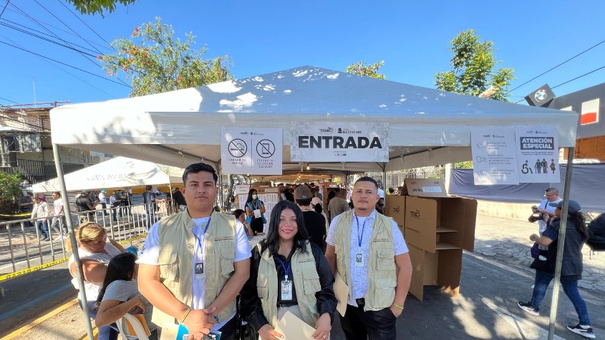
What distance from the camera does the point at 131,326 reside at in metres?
2.10

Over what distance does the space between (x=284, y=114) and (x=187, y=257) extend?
1256 mm

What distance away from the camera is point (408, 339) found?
9.82ft

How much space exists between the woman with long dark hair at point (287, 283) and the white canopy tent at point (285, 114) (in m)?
0.77

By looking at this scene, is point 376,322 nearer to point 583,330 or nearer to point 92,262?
point 92,262

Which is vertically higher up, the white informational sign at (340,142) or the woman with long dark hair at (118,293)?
the white informational sign at (340,142)

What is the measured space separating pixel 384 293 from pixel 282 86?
2.13 meters

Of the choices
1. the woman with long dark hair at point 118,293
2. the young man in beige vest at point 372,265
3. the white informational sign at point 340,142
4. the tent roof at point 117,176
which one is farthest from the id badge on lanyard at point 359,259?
the tent roof at point 117,176

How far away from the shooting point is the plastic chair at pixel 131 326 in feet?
6.70

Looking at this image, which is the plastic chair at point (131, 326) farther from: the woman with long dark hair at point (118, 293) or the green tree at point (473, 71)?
the green tree at point (473, 71)

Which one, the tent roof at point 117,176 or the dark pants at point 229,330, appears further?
the tent roof at point 117,176

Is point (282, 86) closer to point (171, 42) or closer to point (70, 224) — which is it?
point (70, 224)

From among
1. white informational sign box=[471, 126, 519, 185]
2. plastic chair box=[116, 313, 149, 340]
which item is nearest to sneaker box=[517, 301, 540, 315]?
white informational sign box=[471, 126, 519, 185]

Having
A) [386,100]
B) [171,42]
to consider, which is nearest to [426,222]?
[386,100]

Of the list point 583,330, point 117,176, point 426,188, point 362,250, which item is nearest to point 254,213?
point 426,188
